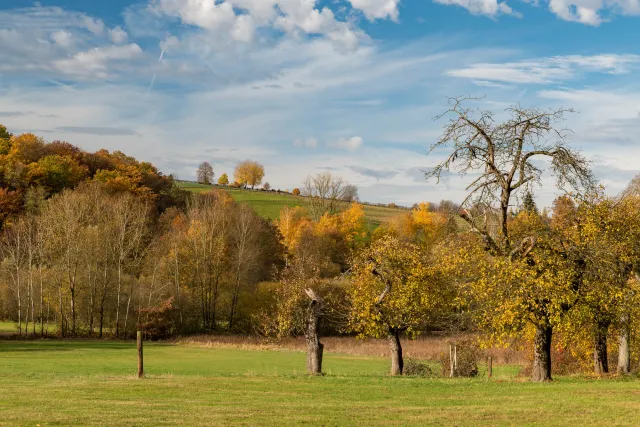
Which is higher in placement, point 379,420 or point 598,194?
point 598,194

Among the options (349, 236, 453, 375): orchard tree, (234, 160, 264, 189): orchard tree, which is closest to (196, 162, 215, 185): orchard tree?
(234, 160, 264, 189): orchard tree

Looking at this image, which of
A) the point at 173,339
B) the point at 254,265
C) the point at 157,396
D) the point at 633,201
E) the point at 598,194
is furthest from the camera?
the point at 254,265

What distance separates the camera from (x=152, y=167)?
13350 centimetres

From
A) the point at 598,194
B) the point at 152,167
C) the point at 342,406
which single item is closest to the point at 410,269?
the point at 598,194

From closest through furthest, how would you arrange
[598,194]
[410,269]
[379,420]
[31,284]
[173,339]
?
[379,420], [598,194], [410,269], [31,284], [173,339]

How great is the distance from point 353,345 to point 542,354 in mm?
34600

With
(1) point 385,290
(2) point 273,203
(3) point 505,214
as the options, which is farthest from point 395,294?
(2) point 273,203

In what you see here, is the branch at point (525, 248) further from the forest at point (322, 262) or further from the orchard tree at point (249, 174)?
the orchard tree at point (249, 174)

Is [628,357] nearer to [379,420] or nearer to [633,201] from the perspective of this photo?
[633,201]

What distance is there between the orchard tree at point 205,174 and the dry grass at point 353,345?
11578 centimetres

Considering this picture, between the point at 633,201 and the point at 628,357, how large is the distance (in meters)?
7.42

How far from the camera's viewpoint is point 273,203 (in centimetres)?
14325

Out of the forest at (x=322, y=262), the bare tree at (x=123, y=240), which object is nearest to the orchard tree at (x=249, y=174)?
the forest at (x=322, y=262)

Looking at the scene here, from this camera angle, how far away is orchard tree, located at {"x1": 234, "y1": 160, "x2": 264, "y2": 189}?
174500mm
